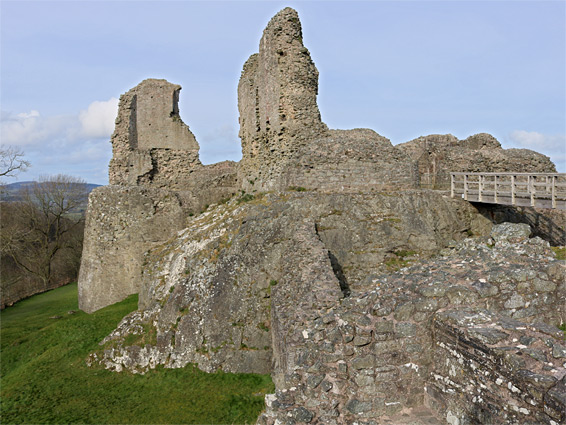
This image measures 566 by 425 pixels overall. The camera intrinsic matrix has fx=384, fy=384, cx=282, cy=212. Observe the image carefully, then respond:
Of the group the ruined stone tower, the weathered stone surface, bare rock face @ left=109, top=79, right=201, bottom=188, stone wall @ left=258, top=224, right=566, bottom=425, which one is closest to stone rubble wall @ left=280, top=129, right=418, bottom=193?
the ruined stone tower

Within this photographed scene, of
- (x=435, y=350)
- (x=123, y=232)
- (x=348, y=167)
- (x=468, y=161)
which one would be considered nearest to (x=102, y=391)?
(x=123, y=232)

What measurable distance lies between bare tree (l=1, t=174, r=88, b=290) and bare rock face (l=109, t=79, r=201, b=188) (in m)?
10.9

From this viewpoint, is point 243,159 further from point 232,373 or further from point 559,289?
point 559,289

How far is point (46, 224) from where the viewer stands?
94.0ft

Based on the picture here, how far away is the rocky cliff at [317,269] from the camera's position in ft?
16.4

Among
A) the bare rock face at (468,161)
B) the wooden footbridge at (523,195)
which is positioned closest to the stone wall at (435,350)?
the wooden footbridge at (523,195)

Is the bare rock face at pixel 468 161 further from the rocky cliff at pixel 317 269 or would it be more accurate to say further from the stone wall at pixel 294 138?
the stone wall at pixel 294 138

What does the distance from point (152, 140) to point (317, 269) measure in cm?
1622

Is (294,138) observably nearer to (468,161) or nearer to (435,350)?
(435,350)

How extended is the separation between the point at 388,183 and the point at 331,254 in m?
3.78

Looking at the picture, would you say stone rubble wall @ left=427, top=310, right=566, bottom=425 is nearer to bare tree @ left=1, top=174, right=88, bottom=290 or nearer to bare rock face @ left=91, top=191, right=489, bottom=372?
bare rock face @ left=91, top=191, right=489, bottom=372

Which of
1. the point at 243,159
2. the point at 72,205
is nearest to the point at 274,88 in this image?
the point at 243,159

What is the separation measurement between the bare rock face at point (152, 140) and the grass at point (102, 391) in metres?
9.40

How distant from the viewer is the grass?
7871mm
